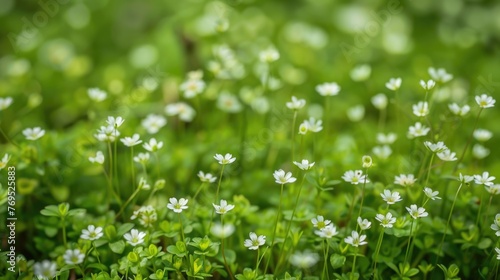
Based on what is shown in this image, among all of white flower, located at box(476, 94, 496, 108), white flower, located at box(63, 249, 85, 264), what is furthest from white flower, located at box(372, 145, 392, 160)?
white flower, located at box(63, 249, 85, 264)

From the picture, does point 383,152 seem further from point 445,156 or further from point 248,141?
point 248,141

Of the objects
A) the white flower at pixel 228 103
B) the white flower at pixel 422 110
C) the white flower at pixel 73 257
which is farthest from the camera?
the white flower at pixel 228 103

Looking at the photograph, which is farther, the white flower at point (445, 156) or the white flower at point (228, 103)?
the white flower at point (228, 103)

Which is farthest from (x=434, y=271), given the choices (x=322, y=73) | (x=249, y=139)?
(x=322, y=73)

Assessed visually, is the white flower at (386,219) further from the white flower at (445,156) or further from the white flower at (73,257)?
the white flower at (73,257)

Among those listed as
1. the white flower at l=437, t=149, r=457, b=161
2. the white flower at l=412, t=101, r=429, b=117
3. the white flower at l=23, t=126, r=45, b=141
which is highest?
the white flower at l=412, t=101, r=429, b=117

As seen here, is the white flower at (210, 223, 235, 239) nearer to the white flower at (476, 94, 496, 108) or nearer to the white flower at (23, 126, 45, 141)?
the white flower at (23, 126, 45, 141)

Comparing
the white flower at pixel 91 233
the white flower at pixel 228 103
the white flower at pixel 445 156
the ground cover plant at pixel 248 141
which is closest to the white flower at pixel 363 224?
the ground cover plant at pixel 248 141

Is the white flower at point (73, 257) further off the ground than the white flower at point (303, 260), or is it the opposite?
the white flower at point (73, 257)
